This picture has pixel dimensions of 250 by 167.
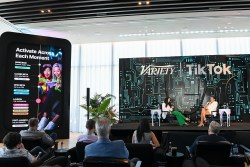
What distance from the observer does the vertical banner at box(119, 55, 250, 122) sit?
28.9 ft

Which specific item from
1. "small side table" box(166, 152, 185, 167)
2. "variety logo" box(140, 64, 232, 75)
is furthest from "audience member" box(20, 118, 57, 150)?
"variety logo" box(140, 64, 232, 75)

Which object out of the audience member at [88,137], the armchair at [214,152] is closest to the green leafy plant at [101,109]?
the audience member at [88,137]

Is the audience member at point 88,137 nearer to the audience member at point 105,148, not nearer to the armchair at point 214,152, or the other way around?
the audience member at point 105,148

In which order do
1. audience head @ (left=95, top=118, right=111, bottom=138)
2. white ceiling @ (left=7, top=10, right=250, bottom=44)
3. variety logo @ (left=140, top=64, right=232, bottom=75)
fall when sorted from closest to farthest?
audience head @ (left=95, top=118, right=111, bottom=138), white ceiling @ (left=7, top=10, right=250, bottom=44), variety logo @ (left=140, top=64, right=232, bottom=75)

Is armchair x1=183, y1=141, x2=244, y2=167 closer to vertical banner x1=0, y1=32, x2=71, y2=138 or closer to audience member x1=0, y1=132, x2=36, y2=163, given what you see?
audience member x1=0, y1=132, x2=36, y2=163

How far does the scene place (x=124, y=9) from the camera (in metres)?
6.96

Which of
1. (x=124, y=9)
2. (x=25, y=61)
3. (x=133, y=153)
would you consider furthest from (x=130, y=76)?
(x=133, y=153)

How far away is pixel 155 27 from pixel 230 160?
19.9 ft

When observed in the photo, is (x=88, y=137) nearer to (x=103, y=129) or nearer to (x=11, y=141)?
(x=103, y=129)

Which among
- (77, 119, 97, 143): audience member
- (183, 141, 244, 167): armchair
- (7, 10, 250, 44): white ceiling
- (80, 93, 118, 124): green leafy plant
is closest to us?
(183, 141, 244, 167): armchair

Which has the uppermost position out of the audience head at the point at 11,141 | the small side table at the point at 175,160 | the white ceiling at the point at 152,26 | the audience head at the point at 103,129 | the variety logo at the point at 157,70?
the white ceiling at the point at 152,26

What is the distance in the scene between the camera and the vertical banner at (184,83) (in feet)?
28.9

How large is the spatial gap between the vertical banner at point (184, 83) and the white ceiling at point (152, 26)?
106 cm

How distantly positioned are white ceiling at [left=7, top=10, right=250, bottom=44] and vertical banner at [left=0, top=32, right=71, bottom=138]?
38.7 inches
